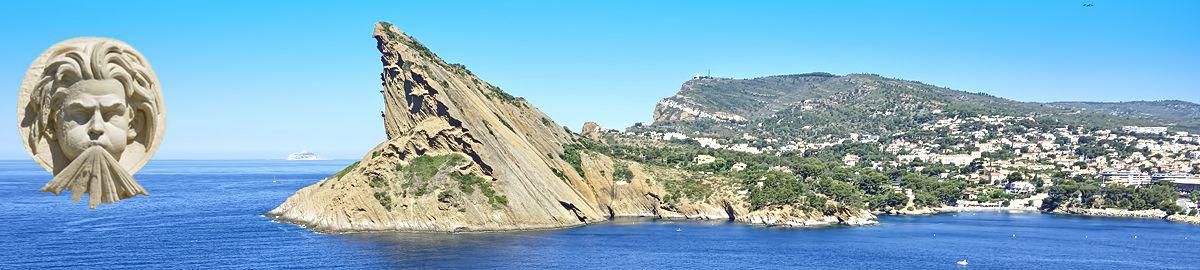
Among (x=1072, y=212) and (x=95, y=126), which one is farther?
(x=1072, y=212)

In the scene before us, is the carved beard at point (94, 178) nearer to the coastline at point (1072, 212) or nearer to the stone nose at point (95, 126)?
the stone nose at point (95, 126)

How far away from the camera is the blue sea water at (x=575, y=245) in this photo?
282 ft

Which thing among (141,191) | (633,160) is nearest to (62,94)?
(141,191)

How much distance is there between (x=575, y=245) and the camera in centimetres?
10081

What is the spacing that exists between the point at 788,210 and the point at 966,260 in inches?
1553

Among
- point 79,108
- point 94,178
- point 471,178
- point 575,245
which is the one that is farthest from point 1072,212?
point 79,108

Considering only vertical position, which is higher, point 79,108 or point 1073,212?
point 79,108

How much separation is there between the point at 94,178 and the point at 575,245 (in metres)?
93.1

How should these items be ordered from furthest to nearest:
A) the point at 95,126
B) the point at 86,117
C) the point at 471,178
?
the point at 471,178 → the point at 86,117 → the point at 95,126

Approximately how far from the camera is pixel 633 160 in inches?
6309

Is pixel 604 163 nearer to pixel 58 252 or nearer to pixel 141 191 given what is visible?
pixel 58 252

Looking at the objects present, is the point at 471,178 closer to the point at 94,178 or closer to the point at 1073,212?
the point at 1073,212

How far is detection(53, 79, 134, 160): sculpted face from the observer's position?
27.0ft

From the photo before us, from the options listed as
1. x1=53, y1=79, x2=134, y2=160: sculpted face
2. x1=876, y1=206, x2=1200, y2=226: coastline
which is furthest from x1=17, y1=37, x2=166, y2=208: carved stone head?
x1=876, y1=206, x2=1200, y2=226: coastline
